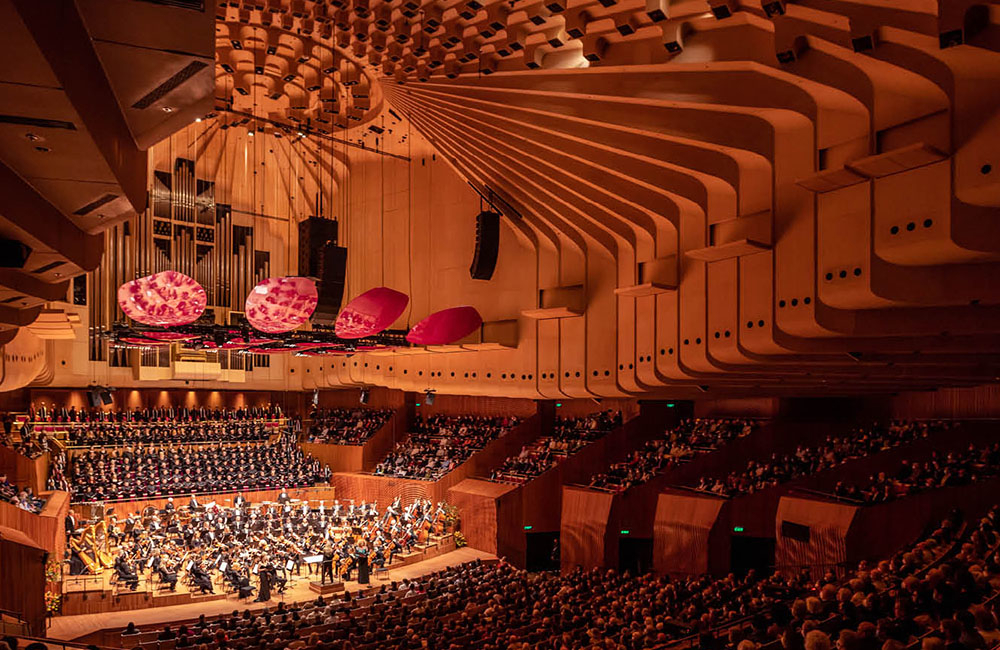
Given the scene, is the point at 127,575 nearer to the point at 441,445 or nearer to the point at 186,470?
the point at 186,470

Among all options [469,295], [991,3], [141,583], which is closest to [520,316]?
[469,295]

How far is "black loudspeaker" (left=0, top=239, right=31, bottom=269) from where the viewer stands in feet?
15.1

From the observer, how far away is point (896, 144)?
5793mm

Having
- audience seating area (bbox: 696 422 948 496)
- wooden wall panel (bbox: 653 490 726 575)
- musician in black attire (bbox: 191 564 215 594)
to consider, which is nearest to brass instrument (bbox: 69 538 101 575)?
musician in black attire (bbox: 191 564 215 594)

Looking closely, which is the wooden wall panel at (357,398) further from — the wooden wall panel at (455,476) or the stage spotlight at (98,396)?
the stage spotlight at (98,396)

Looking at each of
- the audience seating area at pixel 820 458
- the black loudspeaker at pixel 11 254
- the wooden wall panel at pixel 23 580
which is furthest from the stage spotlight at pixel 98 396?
the black loudspeaker at pixel 11 254

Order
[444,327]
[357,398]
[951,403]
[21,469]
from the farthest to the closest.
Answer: [357,398], [21,469], [951,403], [444,327]

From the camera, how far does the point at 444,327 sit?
43.8ft

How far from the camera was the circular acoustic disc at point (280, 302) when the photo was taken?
331 inches

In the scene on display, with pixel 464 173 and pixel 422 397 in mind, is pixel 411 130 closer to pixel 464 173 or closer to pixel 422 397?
pixel 464 173

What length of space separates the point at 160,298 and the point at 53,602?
559 cm

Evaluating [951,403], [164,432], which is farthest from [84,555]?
[951,403]

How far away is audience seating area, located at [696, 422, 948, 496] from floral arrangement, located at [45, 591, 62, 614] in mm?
9657

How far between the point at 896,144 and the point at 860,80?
1.80 feet
